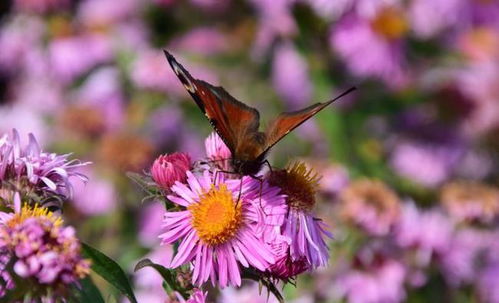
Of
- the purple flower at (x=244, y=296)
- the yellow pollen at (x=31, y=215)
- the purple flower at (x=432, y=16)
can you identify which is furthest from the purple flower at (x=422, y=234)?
the yellow pollen at (x=31, y=215)

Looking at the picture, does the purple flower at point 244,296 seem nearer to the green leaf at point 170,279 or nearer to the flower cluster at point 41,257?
the green leaf at point 170,279

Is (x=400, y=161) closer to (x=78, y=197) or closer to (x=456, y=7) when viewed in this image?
(x=456, y=7)

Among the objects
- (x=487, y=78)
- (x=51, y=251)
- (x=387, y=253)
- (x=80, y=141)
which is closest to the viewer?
(x=51, y=251)

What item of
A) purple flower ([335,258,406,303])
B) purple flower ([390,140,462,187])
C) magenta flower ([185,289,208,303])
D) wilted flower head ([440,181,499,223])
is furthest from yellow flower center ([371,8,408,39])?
magenta flower ([185,289,208,303])

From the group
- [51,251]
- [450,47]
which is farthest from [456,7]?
[51,251]

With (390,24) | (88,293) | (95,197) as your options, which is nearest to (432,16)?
(390,24)

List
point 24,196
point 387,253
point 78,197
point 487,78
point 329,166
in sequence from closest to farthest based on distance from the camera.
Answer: point 24,196 → point 387,253 → point 329,166 → point 78,197 → point 487,78

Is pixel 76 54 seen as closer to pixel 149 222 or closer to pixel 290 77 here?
pixel 290 77

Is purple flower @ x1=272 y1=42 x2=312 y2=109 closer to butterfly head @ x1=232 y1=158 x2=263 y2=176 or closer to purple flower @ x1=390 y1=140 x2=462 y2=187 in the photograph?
purple flower @ x1=390 y1=140 x2=462 y2=187
